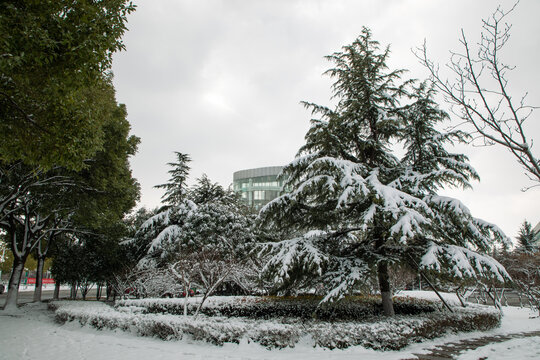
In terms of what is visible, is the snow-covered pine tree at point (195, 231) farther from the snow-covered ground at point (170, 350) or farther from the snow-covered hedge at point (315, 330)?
the snow-covered ground at point (170, 350)

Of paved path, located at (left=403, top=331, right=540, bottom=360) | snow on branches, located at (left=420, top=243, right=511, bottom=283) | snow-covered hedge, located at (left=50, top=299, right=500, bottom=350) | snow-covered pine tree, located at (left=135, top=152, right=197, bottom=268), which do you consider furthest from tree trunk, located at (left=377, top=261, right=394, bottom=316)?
snow-covered pine tree, located at (left=135, top=152, right=197, bottom=268)

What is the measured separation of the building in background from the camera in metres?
61.0

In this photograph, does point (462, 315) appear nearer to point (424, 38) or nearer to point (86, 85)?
point (424, 38)

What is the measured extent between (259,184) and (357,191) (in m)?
54.9

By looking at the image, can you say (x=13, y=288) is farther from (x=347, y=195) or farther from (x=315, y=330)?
(x=347, y=195)

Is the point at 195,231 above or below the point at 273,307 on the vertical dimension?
above

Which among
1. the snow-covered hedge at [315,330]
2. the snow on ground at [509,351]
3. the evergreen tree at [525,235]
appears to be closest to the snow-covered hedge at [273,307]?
the snow-covered hedge at [315,330]

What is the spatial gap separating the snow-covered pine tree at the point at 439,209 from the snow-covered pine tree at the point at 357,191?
0.16ft

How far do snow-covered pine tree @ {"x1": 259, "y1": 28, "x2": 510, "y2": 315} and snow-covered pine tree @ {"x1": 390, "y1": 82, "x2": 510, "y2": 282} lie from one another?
50 millimetres

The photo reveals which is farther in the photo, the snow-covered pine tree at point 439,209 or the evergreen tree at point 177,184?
the evergreen tree at point 177,184

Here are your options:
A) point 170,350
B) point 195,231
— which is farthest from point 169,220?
point 170,350

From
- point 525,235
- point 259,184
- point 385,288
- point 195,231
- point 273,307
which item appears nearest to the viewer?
point 385,288

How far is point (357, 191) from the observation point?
25.5ft

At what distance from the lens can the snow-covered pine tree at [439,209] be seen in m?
7.46
